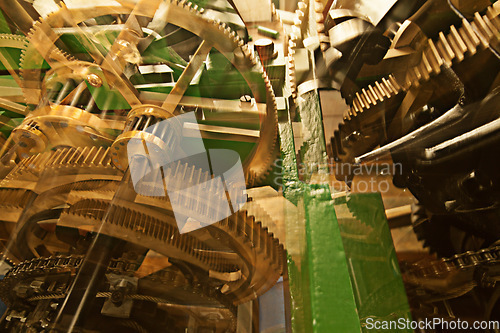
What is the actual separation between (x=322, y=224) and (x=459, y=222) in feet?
0.96

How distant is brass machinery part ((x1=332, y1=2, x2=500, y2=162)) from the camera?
1.96 feet

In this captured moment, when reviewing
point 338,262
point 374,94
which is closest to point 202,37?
point 374,94

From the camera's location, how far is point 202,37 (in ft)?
3.33

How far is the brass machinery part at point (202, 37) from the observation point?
967 millimetres

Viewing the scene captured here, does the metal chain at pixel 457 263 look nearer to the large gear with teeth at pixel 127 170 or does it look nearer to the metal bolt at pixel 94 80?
the large gear with teeth at pixel 127 170

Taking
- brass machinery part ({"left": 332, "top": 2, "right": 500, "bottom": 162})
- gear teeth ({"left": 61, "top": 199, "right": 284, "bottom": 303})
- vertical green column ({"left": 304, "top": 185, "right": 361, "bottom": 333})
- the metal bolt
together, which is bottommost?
vertical green column ({"left": 304, "top": 185, "right": 361, "bottom": 333})

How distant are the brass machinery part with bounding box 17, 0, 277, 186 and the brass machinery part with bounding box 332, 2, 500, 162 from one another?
0.29m

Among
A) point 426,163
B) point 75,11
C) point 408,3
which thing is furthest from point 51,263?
point 408,3

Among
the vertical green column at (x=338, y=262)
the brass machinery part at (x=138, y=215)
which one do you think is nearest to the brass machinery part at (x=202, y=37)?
the brass machinery part at (x=138, y=215)

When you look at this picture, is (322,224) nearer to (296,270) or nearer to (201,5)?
(296,270)

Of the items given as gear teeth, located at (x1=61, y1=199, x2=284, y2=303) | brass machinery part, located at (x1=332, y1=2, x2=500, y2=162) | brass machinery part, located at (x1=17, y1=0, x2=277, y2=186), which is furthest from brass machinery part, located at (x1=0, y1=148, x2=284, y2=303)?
brass machinery part, located at (x1=332, y1=2, x2=500, y2=162)

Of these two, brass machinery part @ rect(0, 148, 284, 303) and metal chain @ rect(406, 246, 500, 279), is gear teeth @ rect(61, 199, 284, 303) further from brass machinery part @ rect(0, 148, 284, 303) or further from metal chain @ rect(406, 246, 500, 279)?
metal chain @ rect(406, 246, 500, 279)

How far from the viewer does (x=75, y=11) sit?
101 centimetres

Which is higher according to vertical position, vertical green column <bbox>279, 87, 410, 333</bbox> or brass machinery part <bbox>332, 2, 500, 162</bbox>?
brass machinery part <bbox>332, 2, 500, 162</bbox>
